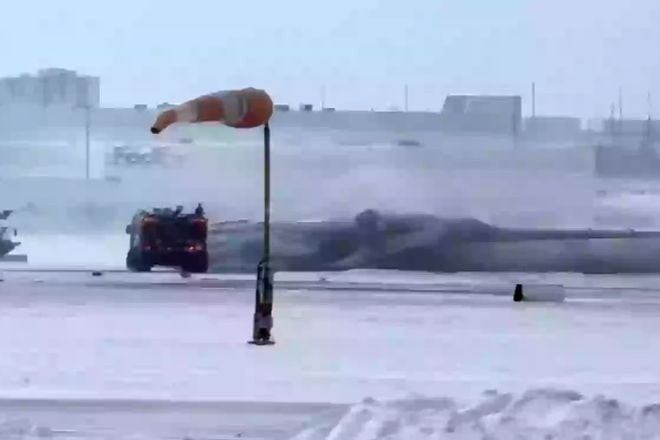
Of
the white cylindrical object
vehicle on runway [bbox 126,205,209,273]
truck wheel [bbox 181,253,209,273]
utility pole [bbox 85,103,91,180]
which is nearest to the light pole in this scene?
utility pole [bbox 85,103,91,180]

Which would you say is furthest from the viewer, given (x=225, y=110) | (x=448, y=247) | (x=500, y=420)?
(x=448, y=247)

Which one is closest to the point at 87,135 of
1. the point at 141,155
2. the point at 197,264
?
the point at 141,155

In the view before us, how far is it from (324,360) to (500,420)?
464 centimetres

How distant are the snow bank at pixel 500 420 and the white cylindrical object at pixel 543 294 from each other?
1108 cm

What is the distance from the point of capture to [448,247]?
2756 centimetres

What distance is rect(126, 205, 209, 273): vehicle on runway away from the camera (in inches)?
929

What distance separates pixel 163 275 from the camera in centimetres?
2406

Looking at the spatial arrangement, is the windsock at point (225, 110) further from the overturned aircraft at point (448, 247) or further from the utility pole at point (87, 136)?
the overturned aircraft at point (448, 247)


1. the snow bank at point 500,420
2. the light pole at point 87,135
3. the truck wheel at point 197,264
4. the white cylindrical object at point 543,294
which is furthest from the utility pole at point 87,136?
the snow bank at point 500,420

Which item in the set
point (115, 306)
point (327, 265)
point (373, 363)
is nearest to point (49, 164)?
point (327, 265)

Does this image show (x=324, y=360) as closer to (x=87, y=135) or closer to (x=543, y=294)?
(x=543, y=294)

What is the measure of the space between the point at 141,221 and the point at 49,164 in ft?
13.7

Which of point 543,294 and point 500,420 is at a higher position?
point 500,420

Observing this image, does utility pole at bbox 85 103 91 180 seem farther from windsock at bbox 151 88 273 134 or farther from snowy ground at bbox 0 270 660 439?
windsock at bbox 151 88 273 134
